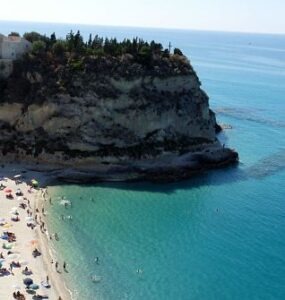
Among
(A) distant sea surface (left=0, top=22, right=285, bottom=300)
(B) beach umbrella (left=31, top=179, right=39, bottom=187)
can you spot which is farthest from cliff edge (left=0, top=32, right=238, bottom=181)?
(A) distant sea surface (left=0, top=22, right=285, bottom=300)

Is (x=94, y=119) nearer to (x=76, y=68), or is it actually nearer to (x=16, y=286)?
(x=76, y=68)

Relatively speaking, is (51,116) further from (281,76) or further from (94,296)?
(281,76)

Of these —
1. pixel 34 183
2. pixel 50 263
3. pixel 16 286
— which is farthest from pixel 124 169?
pixel 16 286

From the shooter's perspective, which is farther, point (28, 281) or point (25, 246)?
point (25, 246)

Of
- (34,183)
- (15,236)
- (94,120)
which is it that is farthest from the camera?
(94,120)

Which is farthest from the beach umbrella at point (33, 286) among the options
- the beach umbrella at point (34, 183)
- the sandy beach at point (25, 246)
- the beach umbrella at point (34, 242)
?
the beach umbrella at point (34, 183)

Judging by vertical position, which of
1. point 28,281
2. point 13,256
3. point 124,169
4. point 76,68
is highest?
point 76,68

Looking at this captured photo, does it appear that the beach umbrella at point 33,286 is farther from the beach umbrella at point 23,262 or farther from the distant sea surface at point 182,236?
the beach umbrella at point 23,262
